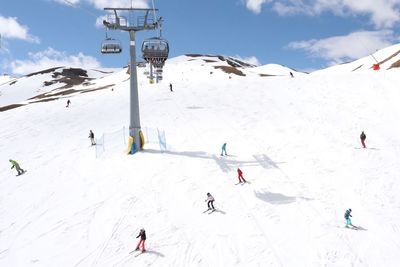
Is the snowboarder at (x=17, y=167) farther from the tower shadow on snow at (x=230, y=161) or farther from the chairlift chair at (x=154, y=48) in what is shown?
the chairlift chair at (x=154, y=48)

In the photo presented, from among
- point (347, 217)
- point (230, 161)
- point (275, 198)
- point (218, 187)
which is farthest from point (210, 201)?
point (230, 161)

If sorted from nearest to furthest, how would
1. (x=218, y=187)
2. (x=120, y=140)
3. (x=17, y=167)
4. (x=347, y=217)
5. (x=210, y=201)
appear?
(x=347, y=217) → (x=210, y=201) → (x=218, y=187) → (x=17, y=167) → (x=120, y=140)

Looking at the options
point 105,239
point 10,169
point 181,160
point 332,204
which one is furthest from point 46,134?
point 332,204

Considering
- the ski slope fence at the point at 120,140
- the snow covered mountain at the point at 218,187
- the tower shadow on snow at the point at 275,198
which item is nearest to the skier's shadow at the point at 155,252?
the snow covered mountain at the point at 218,187

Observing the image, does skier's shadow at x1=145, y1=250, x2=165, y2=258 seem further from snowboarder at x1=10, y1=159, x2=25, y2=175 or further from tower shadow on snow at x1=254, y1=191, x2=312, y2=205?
snowboarder at x1=10, y1=159, x2=25, y2=175

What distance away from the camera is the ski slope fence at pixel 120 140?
29812 millimetres

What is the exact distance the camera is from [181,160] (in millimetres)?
26438

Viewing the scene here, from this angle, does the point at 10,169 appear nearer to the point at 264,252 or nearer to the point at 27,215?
the point at 27,215

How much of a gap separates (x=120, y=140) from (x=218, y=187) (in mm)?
13393

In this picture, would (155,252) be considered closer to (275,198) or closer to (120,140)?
(275,198)

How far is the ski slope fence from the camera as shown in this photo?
2981 centimetres

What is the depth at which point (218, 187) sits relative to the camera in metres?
21.9

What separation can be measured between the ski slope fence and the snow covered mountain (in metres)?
0.50

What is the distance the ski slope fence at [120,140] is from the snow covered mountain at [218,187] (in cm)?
50
